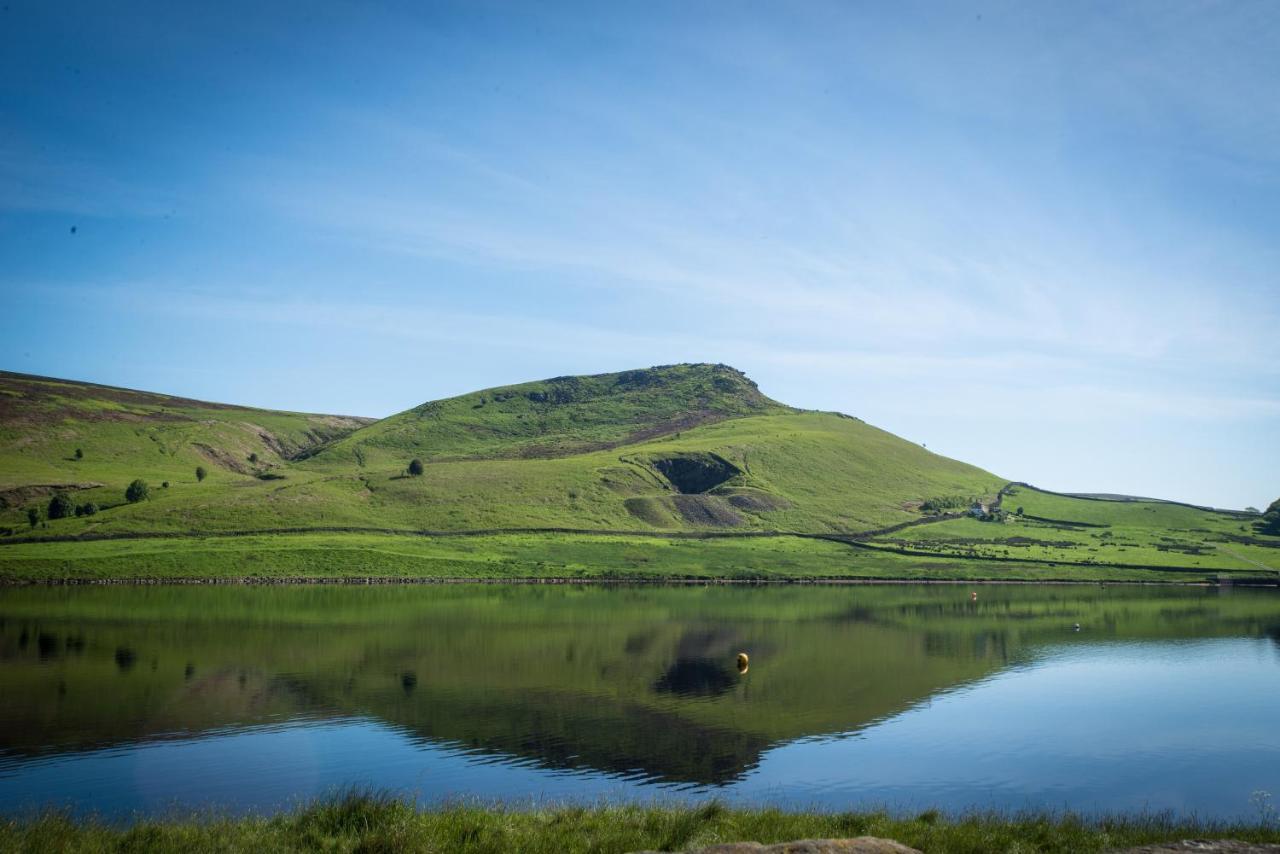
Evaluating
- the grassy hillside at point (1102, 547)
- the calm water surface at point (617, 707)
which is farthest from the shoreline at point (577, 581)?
the calm water surface at point (617, 707)

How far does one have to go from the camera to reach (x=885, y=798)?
33.1m

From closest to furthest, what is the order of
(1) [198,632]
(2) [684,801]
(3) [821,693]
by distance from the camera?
(2) [684,801], (3) [821,693], (1) [198,632]

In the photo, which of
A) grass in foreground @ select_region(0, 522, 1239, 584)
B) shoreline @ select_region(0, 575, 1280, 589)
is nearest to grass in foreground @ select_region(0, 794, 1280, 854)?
shoreline @ select_region(0, 575, 1280, 589)

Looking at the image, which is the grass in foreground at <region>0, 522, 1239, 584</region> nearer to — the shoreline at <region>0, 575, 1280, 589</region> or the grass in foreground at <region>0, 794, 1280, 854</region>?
the shoreline at <region>0, 575, 1280, 589</region>

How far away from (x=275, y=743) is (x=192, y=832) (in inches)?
748

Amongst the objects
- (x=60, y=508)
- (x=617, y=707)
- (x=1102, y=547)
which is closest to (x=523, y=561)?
(x=60, y=508)

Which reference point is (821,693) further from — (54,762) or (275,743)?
(54,762)

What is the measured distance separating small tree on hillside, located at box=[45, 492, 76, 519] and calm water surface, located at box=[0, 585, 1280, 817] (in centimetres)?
6339

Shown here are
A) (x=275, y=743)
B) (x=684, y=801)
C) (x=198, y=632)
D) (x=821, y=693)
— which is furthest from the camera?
(x=198, y=632)

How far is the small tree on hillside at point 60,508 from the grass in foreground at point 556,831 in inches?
5793

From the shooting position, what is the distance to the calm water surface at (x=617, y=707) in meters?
34.1

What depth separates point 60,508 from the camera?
5812 inches

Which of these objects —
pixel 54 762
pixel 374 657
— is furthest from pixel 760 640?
pixel 54 762

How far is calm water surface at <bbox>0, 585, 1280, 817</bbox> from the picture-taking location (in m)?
34.1
